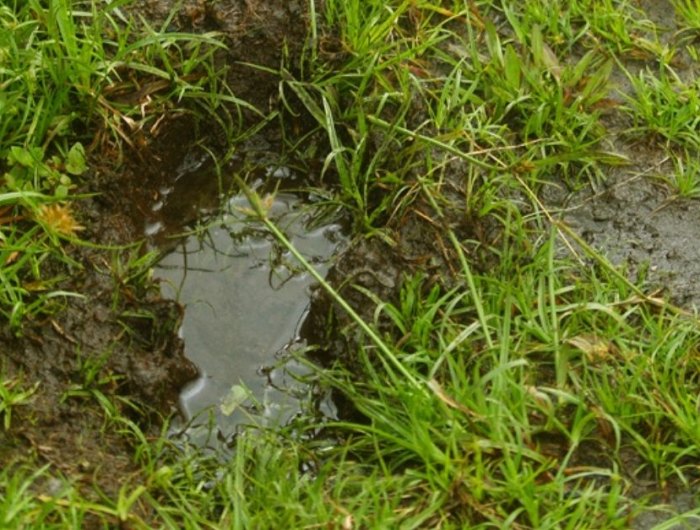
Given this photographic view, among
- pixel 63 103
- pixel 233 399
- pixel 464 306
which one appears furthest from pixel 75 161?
pixel 464 306

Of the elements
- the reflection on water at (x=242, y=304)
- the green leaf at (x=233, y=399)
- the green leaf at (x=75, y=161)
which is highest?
the green leaf at (x=75, y=161)

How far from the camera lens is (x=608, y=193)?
308 cm

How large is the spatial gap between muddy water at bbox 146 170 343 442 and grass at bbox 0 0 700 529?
0.30 feet

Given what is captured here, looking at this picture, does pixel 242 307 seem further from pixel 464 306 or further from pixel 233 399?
pixel 464 306

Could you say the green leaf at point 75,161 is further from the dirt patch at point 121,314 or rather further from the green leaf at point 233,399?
the green leaf at point 233,399

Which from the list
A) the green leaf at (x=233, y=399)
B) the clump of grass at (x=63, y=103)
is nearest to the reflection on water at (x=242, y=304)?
the green leaf at (x=233, y=399)

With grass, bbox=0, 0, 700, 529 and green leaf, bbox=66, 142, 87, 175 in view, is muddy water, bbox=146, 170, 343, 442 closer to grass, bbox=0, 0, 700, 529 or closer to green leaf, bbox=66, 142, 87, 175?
grass, bbox=0, 0, 700, 529

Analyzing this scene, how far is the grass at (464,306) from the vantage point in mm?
2492

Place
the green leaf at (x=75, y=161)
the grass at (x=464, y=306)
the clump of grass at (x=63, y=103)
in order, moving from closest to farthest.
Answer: the grass at (x=464, y=306), the clump of grass at (x=63, y=103), the green leaf at (x=75, y=161)

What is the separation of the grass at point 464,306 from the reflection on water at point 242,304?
10 centimetres

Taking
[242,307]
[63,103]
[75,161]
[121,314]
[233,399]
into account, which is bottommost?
[233,399]

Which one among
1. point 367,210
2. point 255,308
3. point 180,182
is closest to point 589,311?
point 367,210

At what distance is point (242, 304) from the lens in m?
2.95

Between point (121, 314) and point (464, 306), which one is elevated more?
point (121, 314)
